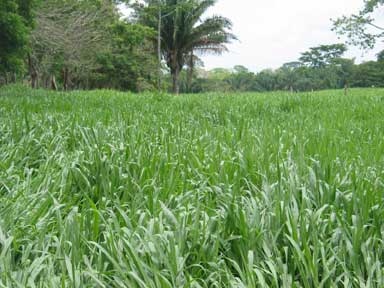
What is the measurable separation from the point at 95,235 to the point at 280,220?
797 millimetres

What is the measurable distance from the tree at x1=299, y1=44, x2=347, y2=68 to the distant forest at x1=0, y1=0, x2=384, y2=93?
2.23m

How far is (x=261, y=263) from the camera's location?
1.50 m

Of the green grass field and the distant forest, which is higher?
the distant forest

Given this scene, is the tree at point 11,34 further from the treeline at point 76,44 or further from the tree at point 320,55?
the tree at point 320,55

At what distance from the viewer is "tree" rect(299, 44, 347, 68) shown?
51562 mm

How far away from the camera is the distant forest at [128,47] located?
1179 cm

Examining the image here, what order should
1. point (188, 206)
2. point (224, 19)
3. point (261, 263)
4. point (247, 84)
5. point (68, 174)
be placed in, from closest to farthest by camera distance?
point (261, 263), point (188, 206), point (68, 174), point (224, 19), point (247, 84)

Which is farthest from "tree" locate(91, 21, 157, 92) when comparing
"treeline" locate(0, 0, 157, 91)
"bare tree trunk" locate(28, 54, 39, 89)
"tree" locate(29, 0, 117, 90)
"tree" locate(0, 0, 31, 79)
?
"tree" locate(0, 0, 31, 79)

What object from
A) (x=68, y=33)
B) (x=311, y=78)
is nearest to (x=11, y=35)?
(x=68, y=33)

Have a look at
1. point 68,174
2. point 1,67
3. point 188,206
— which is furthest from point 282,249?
point 1,67

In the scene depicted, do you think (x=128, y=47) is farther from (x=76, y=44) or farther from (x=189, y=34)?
(x=76, y=44)

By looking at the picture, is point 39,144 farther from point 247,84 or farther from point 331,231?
point 247,84

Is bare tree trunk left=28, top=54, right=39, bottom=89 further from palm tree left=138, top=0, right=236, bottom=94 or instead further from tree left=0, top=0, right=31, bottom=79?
tree left=0, top=0, right=31, bottom=79

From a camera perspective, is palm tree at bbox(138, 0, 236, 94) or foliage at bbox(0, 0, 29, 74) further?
palm tree at bbox(138, 0, 236, 94)
